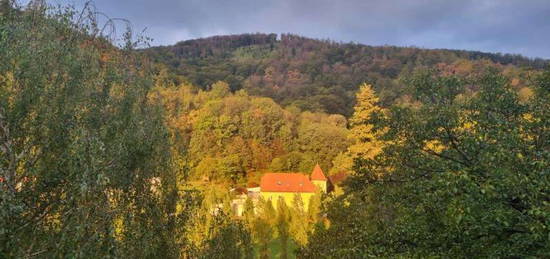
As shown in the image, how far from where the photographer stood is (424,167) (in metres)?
8.35

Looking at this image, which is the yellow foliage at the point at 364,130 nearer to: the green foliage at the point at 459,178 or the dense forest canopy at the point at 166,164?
the dense forest canopy at the point at 166,164

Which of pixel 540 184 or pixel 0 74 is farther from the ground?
pixel 0 74

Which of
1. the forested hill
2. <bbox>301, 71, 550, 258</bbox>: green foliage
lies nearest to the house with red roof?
the forested hill

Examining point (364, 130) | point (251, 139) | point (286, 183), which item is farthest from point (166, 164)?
point (251, 139)

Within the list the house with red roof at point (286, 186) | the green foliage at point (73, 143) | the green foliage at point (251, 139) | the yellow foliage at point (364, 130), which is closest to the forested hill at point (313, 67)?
the green foliage at point (251, 139)

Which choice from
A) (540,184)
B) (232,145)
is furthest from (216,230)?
(232,145)

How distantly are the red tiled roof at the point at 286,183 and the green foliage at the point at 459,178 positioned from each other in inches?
1366

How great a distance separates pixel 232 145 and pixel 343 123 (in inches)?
738

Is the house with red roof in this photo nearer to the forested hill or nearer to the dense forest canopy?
the forested hill

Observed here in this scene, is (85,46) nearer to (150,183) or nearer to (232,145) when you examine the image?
(150,183)

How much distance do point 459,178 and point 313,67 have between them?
4264 inches

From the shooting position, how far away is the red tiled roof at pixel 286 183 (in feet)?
151

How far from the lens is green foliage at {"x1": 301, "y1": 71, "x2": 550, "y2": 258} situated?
5.27 m

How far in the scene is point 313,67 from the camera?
11206cm
